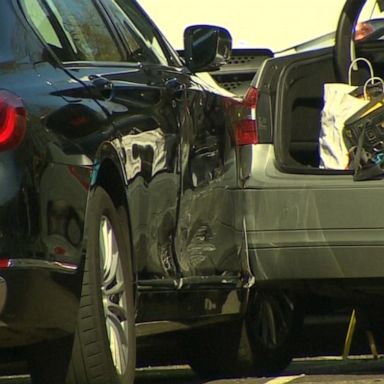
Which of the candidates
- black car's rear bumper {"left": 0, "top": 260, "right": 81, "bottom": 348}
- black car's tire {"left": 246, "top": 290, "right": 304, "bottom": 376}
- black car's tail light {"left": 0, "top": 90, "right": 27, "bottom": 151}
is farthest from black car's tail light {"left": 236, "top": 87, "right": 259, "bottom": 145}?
black car's tail light {"left": 0, "top": 90, "right": 27, "bottom": 151}

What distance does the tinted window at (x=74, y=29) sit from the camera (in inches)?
207

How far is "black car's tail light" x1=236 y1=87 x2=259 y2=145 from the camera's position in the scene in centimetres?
696

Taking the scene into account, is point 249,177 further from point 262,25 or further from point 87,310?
point 262,25

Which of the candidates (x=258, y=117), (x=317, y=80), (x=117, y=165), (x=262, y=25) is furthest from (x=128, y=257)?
(x=262, y=25)

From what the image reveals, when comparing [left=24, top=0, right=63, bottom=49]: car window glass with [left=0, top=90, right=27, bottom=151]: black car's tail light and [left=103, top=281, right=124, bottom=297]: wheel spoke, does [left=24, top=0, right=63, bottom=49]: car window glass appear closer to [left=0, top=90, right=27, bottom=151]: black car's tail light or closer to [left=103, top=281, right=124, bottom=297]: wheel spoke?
[left=0, top=90, right=27, bottom=151]: black car's tail light

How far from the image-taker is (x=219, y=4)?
678 inches

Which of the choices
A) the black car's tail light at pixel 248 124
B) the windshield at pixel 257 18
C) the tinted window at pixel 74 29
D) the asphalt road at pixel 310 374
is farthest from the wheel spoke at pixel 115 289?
the windshield at pixel 257 18

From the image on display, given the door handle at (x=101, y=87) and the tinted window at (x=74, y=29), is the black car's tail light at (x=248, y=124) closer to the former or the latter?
the tinted window at (x=74, y=29)

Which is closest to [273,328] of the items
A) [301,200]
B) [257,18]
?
[301,200]

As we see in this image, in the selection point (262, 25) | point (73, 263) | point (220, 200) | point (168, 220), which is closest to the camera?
point (73, 263)

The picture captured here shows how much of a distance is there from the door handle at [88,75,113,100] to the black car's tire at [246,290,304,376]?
211 centimetres

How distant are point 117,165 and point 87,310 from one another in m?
0.57

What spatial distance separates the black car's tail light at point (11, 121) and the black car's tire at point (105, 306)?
48 centimetres

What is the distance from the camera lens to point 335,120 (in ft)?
22.7
